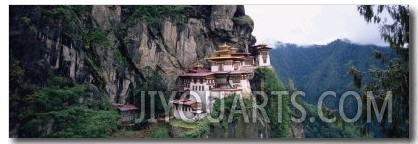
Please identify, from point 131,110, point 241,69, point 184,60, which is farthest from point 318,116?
point 131,110

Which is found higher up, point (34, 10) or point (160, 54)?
point (34, 10)

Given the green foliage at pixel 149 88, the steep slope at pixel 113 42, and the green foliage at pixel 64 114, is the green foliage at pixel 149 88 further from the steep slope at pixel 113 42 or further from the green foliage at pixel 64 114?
A: the green foliage at pixel 64 114

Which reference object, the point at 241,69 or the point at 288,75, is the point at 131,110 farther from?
the point at 288,75

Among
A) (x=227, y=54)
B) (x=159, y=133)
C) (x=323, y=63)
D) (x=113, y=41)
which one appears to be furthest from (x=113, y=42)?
(x=323, y=63)

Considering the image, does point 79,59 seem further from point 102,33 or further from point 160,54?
point 160,54

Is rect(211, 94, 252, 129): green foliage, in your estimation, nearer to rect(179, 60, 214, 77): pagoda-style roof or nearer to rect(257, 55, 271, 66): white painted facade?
rect(179, 60, 214, 77): pagoda-style roof

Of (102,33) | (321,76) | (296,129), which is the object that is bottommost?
(296,129)

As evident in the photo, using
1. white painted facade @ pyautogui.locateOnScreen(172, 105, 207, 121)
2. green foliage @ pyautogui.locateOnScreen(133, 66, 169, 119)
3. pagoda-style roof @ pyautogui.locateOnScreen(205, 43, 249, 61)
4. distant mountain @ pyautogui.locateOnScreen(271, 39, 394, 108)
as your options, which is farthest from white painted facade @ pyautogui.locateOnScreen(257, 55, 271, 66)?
green foliage @ pyautogui.locateOnScreen(133, 66, 169, 119)
